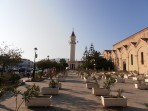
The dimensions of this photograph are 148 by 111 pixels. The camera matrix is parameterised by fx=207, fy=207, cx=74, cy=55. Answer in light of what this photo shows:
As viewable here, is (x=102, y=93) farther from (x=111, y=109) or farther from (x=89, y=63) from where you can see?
(x=89, y=63)

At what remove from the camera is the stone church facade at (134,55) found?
139ft

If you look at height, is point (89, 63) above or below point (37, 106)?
above

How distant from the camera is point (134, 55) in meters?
47.5

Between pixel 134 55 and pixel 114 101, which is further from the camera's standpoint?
pixel 134 55

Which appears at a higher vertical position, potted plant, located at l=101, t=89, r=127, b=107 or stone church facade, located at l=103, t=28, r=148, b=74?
stone church facade, located at l=103, t=28, r=148, b=74

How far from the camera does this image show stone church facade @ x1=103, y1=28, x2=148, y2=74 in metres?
42.3

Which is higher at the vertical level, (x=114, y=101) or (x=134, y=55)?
(x=134, y=55)

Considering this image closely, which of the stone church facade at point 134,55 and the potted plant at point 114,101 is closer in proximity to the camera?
the potted plant at point 114,101

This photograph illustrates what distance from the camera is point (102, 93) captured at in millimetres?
13188

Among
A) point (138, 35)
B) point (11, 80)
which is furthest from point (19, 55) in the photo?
point (138, 35)

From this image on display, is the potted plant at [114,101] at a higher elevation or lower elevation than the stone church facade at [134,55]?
lower

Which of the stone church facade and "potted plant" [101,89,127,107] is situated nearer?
"potted plant" [101,89,127,107]

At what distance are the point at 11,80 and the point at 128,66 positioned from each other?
35.6 meters

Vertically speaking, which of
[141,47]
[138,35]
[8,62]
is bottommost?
[8,62]
